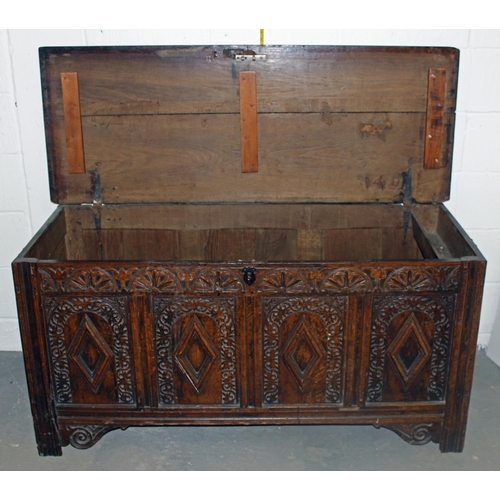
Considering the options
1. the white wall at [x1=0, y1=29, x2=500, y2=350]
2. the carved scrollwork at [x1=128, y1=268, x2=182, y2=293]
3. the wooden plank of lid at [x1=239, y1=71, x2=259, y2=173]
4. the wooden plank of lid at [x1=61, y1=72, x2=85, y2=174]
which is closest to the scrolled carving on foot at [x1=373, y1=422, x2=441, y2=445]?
the carved scrollwork at [x1=128, y1=268, x2=182, y2=293]

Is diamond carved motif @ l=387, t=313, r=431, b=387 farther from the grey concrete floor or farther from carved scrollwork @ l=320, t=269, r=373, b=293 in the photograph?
the grey concrete floor

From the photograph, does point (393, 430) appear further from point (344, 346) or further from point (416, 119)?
point (416, 119)

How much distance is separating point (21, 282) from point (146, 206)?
2.39 feet

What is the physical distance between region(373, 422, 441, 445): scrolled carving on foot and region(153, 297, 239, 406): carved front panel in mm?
542

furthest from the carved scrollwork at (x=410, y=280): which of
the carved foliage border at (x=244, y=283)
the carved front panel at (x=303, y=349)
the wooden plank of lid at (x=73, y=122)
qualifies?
the wooden plank of lid at (x=73, y=122)

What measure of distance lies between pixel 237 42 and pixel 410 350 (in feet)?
4.41

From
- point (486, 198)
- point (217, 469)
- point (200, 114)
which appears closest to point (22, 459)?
point (217, 469)

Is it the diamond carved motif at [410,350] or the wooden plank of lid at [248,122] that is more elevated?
the wooden plank of lid at [248,122]

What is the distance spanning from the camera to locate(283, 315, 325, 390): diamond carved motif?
1931 millimetres

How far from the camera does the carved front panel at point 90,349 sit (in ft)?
6.28

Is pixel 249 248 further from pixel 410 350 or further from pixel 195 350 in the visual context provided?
pixel 410 350

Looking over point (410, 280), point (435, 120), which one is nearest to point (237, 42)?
point (435, 120)

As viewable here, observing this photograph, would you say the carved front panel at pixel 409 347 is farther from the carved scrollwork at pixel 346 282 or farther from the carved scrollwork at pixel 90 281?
the carved scrollwork at pixel 90 281

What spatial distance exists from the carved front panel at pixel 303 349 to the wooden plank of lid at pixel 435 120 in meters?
0.81
